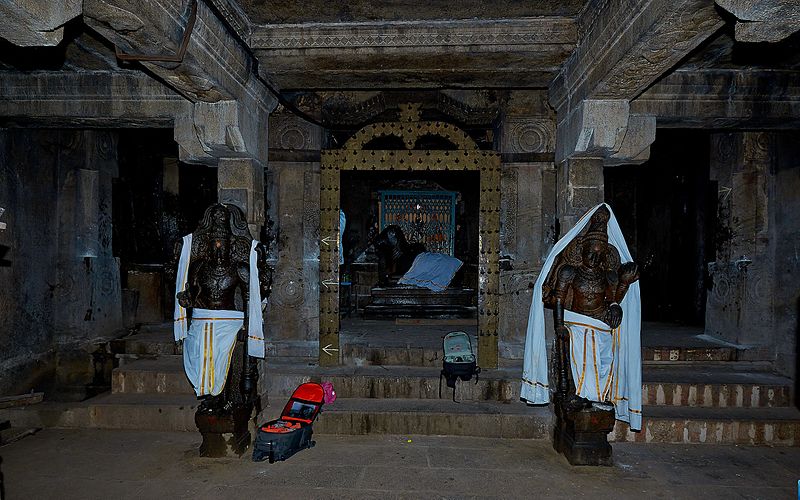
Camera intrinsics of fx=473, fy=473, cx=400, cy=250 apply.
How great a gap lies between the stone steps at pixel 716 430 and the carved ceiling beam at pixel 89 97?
19.4ft

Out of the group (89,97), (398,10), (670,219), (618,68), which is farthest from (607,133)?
(670,219)

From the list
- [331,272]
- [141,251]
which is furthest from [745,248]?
[141,251]

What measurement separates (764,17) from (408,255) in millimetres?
9650

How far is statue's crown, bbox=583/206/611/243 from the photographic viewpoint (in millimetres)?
4555

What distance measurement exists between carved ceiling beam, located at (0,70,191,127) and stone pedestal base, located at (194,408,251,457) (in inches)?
124

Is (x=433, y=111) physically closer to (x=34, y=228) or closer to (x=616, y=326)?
(x=616, y=326)

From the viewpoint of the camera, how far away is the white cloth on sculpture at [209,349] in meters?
4.61

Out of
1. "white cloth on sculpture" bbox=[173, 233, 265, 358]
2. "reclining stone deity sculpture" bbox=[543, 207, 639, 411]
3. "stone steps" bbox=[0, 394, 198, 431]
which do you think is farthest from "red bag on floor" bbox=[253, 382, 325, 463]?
"reclining stone deity sculpture" bbox=[543, 207, 639, 411]

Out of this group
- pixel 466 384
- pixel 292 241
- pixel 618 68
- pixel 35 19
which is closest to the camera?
pixel 35 19

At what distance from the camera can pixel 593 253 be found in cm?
455

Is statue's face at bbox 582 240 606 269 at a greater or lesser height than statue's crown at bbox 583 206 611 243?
lesser

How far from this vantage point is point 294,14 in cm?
450

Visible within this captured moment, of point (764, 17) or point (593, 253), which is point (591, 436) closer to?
point (593, 253)

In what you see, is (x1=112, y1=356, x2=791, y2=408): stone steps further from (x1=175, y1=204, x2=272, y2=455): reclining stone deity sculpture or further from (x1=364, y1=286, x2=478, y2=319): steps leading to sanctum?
(x1=364, y1=286, x2=478, y2=319): steps leading to sanctum
